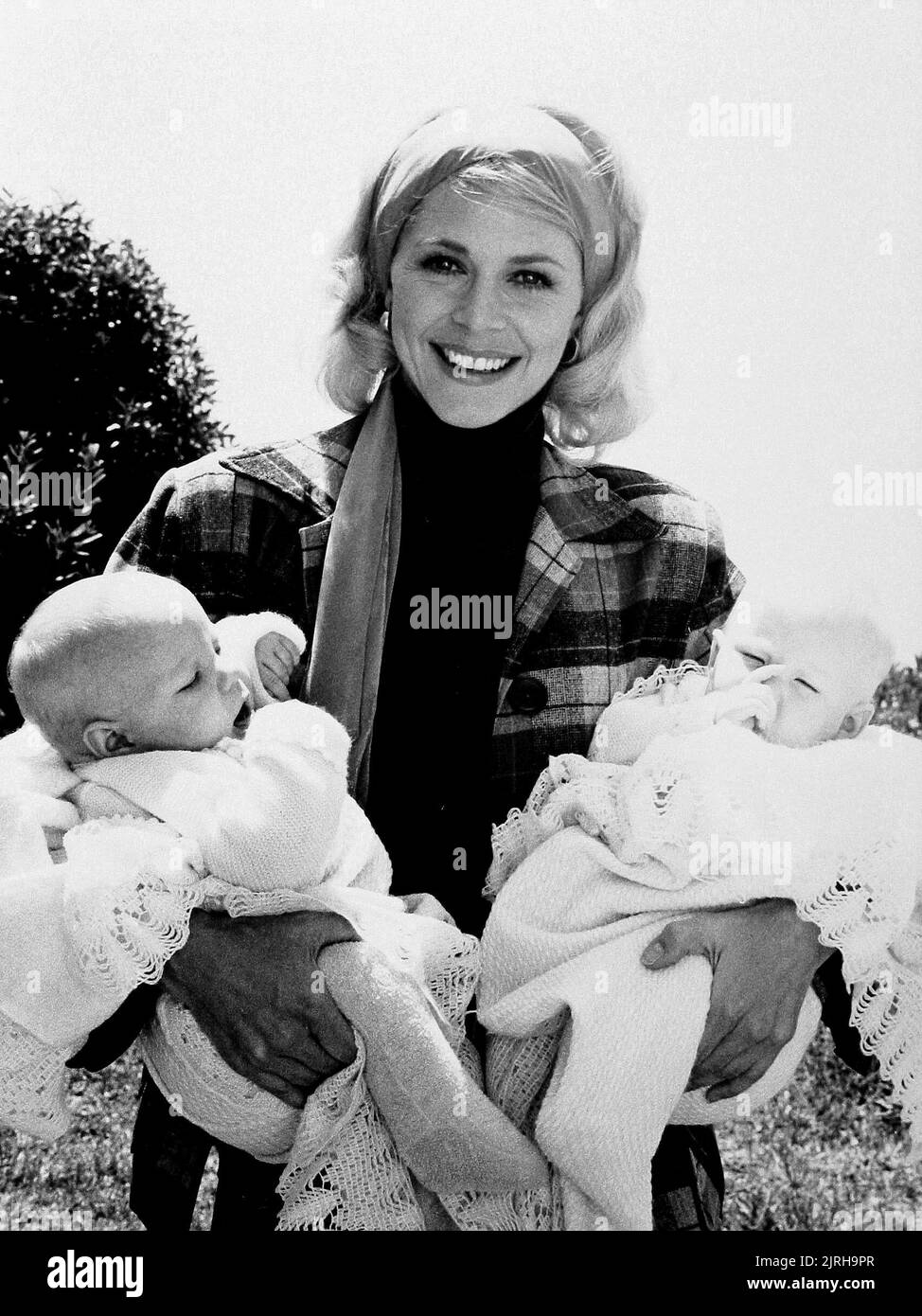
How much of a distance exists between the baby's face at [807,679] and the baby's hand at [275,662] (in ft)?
2.27

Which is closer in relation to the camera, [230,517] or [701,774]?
[701,774]

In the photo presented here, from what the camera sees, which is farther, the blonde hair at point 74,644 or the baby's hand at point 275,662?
the baby's hand at point 275,662

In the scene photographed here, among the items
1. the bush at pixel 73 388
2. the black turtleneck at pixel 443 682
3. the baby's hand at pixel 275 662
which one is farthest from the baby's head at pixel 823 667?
the bush at pixel 73 388

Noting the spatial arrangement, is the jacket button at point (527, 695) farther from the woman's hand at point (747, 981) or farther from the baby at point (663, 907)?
Answer: the woman's hand at point (747, 981)

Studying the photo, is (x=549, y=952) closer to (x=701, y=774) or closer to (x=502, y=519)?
(x=701, y=774)

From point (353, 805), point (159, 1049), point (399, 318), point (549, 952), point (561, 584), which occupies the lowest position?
point (159, 1049)

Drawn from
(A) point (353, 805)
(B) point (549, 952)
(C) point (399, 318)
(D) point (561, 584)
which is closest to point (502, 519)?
(D) point (561, 584)

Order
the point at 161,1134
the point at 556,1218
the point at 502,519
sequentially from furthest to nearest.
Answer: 1. the point at 502,519
2. the point at 161,1134
3. the point at 556,1218

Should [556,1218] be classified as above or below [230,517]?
below

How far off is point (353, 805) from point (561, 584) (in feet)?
1.67

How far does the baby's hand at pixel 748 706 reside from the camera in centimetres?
216

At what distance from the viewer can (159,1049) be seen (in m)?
2.04

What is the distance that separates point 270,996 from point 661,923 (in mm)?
527

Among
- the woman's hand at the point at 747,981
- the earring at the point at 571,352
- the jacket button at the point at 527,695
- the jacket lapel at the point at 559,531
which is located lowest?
the woman's hand at the point at 747,981
